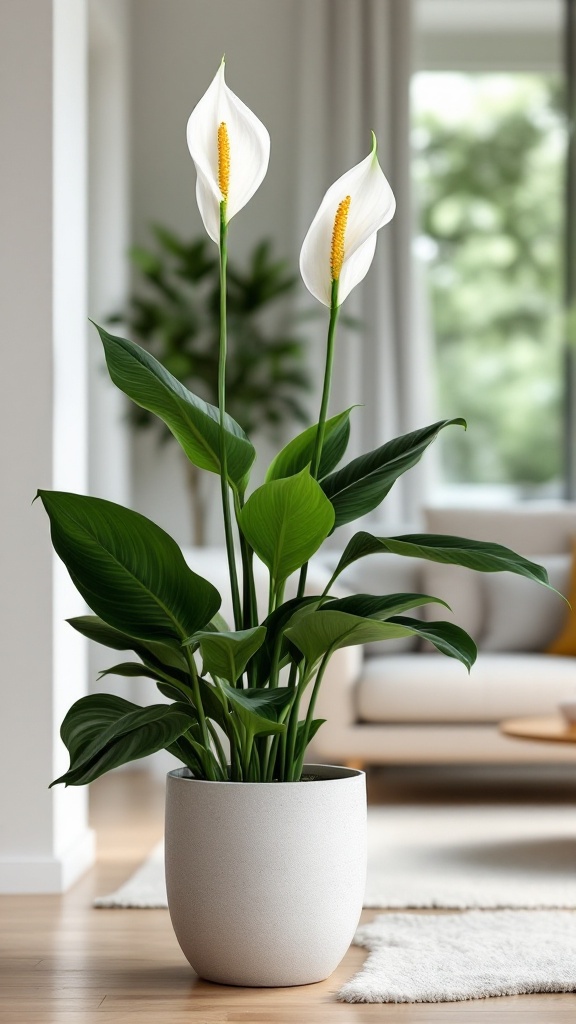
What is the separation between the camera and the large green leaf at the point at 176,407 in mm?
1896

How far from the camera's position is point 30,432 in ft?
8.90

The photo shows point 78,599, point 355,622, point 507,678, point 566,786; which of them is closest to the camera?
point 355,622

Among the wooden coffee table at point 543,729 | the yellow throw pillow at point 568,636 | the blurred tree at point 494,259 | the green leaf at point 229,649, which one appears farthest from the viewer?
the blurred tree at point 494,259

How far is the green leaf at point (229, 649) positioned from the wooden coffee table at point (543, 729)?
3.94 feet

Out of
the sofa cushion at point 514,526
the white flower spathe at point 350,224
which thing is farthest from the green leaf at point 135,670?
the sofa cushion at point 514,526

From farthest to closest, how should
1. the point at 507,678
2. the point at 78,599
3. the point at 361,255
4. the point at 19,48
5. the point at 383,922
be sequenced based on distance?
1. the point at 507,678
2. the point at 78,599
3. the point at 19,48
4. the point at 383,922
5. the point at 361,255

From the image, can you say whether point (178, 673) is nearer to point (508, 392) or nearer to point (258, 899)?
point (258, 899)

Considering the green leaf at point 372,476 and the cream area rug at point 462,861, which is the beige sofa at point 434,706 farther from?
the green leaf at point 372,476

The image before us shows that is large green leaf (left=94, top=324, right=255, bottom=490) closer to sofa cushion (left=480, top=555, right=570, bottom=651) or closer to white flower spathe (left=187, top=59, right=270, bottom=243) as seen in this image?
white flower spathe (left=187, top=59, right=270, bottom=243)

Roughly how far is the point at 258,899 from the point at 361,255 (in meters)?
0.98

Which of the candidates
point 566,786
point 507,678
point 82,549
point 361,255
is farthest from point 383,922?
point 566,786

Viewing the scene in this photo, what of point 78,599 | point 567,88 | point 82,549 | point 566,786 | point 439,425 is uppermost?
point 567,88

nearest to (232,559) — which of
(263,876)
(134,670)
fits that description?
(134,670)

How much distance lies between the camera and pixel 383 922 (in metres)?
2.31
